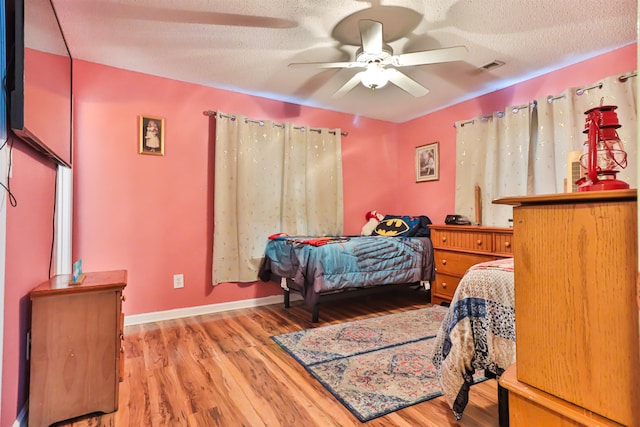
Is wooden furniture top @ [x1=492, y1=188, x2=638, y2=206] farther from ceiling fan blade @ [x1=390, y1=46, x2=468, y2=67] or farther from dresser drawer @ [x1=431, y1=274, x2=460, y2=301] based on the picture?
dresser drawer @ [x1=431, y1=274, x2=460, y2=301]

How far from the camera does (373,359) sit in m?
2.20

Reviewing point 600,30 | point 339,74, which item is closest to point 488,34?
point 600,30

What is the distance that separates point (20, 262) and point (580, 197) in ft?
6.75

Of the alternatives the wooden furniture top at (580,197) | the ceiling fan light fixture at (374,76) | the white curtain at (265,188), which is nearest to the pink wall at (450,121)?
the white curtain at (265,188)

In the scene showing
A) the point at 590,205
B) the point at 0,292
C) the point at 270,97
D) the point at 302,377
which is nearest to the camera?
the point at 590,205

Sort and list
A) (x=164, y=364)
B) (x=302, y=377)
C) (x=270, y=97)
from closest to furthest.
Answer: (x=302, y=377) < (x=164, y=364) < (x=270, y=97)

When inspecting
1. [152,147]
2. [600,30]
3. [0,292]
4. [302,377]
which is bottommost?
[302,377]

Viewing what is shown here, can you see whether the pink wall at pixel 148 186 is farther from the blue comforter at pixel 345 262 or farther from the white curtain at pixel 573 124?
the white curtain at pixel 573 124

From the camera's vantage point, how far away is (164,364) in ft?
7.09

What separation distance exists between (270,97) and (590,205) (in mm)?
3428

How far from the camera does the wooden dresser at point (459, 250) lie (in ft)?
9.73

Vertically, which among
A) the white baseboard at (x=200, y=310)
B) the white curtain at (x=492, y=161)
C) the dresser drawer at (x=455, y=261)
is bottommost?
the white baseboard at (x=200, y=310)

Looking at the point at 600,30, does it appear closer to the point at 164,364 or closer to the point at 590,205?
the point at 590,205

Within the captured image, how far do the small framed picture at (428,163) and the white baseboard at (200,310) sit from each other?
2232 millimetres
